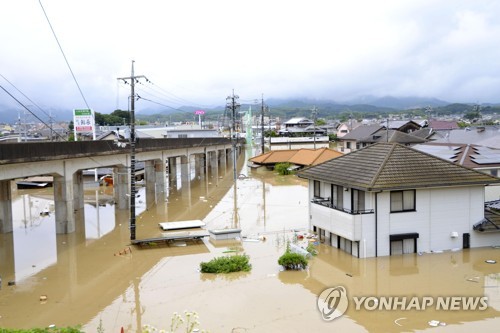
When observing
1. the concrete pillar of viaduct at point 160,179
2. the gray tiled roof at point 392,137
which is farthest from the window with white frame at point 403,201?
the gray tiled roof at point 392,137

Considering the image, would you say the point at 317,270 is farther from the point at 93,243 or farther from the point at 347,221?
the point at 93,243

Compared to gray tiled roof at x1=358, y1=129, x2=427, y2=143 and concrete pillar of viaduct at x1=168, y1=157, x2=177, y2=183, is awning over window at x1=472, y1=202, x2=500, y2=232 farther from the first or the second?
concrete pillar of viaduct at x1=168, y1=157, x2=177, y2=183

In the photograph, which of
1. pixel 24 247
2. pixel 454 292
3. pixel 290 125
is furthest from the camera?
pixel 290 125

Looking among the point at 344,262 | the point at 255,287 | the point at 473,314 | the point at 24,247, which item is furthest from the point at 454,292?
the point at 24,247

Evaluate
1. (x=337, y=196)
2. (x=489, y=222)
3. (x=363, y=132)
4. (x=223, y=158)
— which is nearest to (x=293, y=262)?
(x=337, y=196)

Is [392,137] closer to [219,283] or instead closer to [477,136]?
[477,136]

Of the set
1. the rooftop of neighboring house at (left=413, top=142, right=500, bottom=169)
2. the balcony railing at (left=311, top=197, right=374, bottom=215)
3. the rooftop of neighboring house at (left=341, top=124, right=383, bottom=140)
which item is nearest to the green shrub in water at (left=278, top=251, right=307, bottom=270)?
the balcony railing at (left=311, top=197, right=374, bottom=215)

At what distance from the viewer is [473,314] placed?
11.5 m

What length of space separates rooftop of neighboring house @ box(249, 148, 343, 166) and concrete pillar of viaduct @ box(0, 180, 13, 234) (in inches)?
1101

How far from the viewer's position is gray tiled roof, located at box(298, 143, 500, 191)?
1652 centimetres

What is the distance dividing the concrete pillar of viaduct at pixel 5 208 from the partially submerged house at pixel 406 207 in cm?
1663

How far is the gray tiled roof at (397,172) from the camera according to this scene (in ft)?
54.2

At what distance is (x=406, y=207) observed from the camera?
1681 cm

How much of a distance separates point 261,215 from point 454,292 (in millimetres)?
14820
